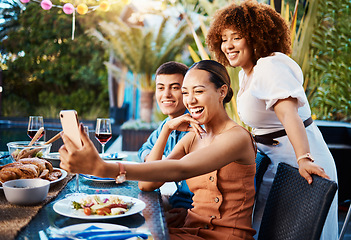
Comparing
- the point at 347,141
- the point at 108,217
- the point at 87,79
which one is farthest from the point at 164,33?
the point at 108,217

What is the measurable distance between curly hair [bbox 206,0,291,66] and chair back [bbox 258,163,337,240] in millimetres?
707

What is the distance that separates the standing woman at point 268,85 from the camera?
70.4 inches

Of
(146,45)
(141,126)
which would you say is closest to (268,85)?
(141,126)

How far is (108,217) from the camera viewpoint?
122 cm

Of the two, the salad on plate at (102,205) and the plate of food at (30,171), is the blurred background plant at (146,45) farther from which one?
the salad on plate at (102,205)

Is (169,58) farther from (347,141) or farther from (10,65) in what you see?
(10,65)

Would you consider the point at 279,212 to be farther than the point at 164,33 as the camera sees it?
No

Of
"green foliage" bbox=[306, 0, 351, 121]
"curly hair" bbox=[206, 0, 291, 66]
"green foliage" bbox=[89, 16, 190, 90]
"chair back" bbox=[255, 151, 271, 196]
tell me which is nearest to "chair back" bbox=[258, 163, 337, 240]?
"chair back" bbox=[255, 151, 271, 196]

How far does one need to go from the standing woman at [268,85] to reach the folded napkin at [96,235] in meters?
0.97

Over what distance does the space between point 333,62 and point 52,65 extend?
46.5 feet

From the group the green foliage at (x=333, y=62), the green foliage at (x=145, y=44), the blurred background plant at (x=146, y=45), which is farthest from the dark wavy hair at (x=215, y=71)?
the green foliage at (x=145, y=44)

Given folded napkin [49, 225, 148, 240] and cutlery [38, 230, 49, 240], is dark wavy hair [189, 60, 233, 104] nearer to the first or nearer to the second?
folded napkin [49, 225, 148, 240]

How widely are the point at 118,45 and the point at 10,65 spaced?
8.46m

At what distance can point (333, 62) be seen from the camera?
5309mm
